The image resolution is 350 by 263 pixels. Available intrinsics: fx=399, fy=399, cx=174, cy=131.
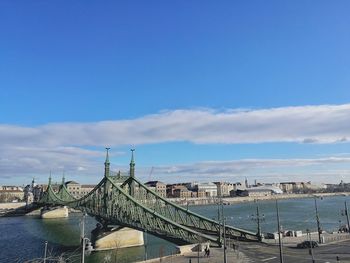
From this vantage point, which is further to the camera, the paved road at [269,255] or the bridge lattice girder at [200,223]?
the bridge lattice girder at [200,223]

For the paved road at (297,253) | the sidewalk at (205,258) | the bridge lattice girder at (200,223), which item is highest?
the bridge lattice girder at (200,223)

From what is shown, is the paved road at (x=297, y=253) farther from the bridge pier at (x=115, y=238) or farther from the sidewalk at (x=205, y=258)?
the bridge pier at (x=115, y=238)

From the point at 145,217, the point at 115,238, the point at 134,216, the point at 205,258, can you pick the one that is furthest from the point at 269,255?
the point at 115,238

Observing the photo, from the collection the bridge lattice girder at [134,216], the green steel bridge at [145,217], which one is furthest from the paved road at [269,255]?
the bridge lattice girder at [134,216]

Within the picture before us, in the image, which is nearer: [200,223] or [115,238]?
[115,238]

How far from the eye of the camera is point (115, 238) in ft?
238

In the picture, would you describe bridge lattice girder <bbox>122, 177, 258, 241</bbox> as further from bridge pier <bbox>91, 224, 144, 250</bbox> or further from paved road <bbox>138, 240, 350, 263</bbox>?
bridge pier <bbox>91, 224, 144, 250</bbox>

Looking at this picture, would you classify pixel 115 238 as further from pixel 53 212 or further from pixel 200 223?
pixel 53 212

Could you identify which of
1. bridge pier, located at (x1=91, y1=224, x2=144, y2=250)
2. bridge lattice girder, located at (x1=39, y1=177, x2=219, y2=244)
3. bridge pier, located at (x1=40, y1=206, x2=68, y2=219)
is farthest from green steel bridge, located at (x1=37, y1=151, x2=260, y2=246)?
bridge pier, located at (x1=40, y1=206, x2=68, y2=219)

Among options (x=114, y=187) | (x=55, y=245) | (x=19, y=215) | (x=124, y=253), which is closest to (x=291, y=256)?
(x=124, y=253)

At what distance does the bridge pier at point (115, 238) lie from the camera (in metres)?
71.7

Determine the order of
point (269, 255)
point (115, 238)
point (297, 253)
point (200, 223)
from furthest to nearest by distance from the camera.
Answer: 1. point (200, 223)
2. point (115, 238)
3. point (297, 253)
4. point (269, 255)

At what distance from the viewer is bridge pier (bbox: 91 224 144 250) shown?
71.7 m

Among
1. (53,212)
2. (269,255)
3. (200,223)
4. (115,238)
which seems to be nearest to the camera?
(269,255)
